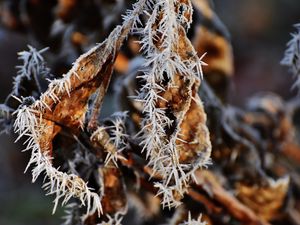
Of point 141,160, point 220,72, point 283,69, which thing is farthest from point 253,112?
point 283,69

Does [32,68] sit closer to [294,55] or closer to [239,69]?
[294,55]

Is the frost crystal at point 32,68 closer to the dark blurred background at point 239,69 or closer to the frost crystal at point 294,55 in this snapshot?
the frost crystal at point 294,55

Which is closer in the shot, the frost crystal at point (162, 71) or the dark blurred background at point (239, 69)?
the frost crystal at point (162, 71)

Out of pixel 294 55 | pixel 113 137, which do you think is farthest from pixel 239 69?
pixel 113 137

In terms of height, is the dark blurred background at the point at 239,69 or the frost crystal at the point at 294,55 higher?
the dark blurred background at the point at 239,69

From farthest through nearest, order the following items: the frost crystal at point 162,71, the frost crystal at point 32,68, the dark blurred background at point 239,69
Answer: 1. the dark blurred background at point 239,69
2. the frost crystal at point 32,68
3. the frost crystal at point 162,71

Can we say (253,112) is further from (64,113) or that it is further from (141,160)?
(64,113)

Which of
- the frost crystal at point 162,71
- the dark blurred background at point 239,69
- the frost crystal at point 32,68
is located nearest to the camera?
the frost crystal at point 162,71

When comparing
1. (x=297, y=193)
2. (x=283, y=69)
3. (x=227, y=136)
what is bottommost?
(x=297, y=193)

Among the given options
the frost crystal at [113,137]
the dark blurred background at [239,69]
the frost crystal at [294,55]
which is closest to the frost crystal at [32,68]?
the frost crystal at [113,137]
